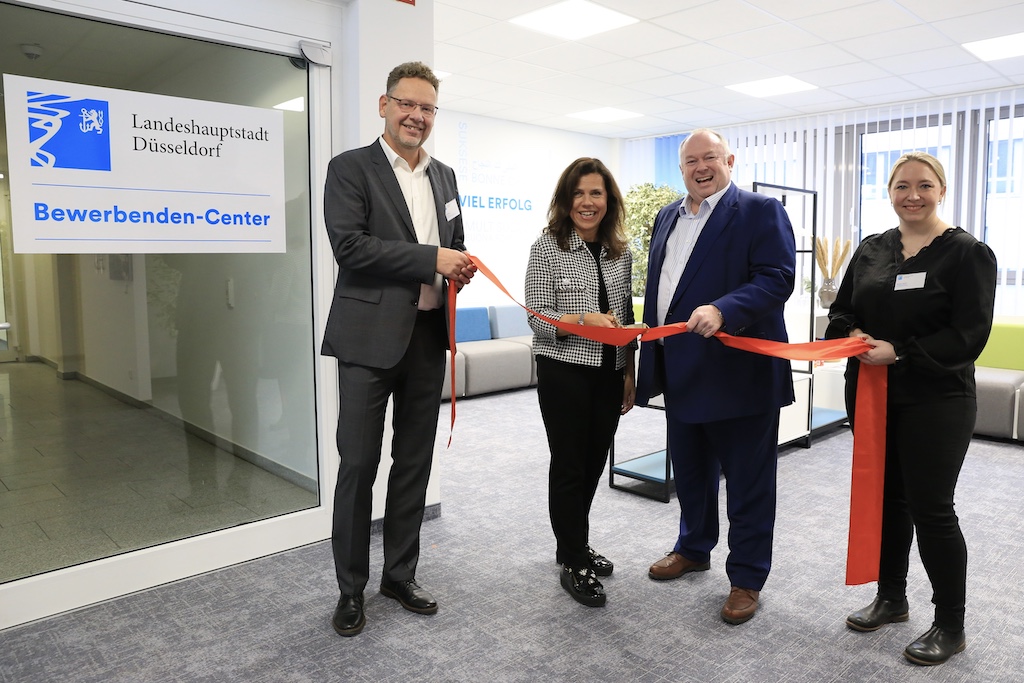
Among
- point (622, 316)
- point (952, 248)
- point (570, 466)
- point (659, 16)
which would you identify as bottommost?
point (570, 466)

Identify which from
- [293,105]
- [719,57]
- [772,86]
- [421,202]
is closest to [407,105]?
[421,202]

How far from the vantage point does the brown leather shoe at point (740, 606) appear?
2592 mm

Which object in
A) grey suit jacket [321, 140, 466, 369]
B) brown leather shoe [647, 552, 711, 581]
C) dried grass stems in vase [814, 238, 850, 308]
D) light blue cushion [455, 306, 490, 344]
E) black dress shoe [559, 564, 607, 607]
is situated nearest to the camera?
grey suit jacket [321, 140, 466, 369]

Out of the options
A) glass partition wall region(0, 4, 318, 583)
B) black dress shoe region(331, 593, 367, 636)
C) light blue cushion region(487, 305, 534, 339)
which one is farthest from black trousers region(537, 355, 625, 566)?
light blue cushion region(487, 305, 534, 339)

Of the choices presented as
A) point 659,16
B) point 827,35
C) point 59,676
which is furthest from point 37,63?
point 827,35

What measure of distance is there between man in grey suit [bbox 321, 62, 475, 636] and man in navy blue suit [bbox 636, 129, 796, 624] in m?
0.76

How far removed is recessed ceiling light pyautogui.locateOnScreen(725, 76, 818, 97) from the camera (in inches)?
292

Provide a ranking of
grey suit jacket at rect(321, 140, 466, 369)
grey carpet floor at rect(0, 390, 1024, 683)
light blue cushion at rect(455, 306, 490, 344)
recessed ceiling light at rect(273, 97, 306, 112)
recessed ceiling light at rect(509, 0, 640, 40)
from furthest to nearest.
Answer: light blue cushion at rect(455, 306, 490, 344) < recessed ceiling light at rect(509, 0, 640, 40) < recessed ceiling light at rect(273, 97, 306, 112) < grey suit jacket at rect(321, 140, 466, 369) < grey carpet floor at rect(0, 390, 1024, 683)

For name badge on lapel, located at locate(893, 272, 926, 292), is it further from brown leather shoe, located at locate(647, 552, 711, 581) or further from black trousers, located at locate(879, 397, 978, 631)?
brown leather shoe, located at locate(647, 552, 711, 581)

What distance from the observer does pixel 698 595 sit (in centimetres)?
283

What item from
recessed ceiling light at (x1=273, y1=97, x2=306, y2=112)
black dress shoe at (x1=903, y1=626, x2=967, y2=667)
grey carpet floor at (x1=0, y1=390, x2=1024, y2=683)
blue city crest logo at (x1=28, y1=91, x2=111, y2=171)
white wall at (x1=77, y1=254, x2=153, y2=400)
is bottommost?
grey carpet floor at (x1=0, y1=390, x2=1024, y2=683)

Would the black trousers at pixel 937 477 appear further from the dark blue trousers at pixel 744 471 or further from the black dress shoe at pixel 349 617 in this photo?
the black dress shoe at pixel 349 617

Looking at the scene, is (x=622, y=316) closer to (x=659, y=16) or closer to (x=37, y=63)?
(x=37, y=63)

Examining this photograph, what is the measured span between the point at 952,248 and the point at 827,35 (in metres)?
4.36
